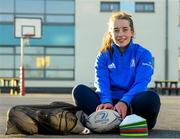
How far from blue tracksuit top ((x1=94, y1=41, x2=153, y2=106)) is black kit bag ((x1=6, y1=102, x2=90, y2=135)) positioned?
56 cm

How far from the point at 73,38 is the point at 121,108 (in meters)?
28.0

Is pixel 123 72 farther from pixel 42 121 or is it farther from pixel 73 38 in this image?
pixel 73 38

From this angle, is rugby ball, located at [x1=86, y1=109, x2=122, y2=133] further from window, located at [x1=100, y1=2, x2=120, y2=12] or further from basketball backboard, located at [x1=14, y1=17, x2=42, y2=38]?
window, located at [x1=100, y1=2, x2=120, y2=12]

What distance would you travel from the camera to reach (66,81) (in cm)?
3359

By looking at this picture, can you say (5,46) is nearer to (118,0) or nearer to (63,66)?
(63,66)

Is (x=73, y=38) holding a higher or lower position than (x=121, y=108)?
higher

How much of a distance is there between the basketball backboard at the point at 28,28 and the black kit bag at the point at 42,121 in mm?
22282

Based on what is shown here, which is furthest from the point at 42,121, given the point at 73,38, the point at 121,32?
the point at 73,38

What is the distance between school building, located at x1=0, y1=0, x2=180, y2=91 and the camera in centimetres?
3338

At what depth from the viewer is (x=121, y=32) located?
6199 mm

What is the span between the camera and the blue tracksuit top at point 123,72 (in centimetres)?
618

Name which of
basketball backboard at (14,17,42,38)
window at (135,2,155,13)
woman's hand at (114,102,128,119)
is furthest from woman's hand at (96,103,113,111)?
window at (135,2,155,13)

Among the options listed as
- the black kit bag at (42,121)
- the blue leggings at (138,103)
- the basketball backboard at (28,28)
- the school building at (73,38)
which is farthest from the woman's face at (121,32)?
the school building at (73,38)

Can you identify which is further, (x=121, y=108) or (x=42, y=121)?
(x=121, y=108)
